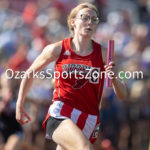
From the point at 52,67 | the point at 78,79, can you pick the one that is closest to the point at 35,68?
the point at 78,79

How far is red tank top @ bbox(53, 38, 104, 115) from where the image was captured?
20.5ft

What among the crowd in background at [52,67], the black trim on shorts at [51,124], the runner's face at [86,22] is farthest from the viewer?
the crowd in background at [52,67]

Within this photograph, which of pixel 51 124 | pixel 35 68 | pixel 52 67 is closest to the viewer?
pixel 51 124

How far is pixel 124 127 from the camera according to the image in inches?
447

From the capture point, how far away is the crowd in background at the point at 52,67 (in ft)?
30.1

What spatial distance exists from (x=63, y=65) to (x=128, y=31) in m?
6.59

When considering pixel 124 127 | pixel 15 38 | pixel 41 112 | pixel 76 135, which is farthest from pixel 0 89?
pixel 76 135

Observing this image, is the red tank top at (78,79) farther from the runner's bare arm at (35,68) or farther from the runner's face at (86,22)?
the runner's face at (86,22)

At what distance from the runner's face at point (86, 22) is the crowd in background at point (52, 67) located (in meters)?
2.81

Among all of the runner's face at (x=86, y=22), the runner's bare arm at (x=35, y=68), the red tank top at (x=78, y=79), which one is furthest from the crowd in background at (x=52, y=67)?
the runner's face at (x=86, y=22)

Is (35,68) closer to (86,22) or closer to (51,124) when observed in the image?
(51,124)

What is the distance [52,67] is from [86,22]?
415 cm

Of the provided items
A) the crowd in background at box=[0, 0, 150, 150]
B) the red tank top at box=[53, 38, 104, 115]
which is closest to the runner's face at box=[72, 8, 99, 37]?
the red tank top at box=[53, 38, 104, 115]

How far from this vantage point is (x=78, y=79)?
624 cm
